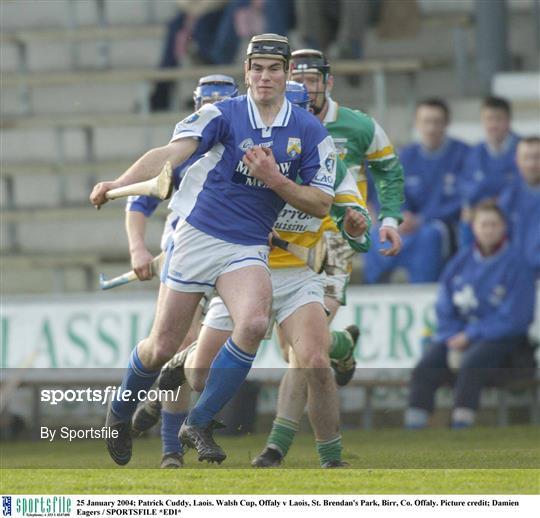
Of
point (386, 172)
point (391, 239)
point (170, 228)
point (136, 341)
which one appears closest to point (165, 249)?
point (170, 228)

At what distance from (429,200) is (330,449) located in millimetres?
4535

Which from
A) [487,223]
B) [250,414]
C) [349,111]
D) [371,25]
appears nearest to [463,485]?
[349,111]

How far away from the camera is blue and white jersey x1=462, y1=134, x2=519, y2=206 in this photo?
12.1 meters

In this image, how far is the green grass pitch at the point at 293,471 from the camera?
698 cm

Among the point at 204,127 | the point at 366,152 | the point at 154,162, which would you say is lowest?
the point at 366,152

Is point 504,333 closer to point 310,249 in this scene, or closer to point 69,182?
point 310,249

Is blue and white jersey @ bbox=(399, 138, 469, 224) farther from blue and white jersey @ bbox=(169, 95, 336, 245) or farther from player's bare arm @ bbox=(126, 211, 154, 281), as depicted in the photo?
blue and white jersey @ bbox=(169, 95, 336, 245)

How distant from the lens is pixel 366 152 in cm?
905

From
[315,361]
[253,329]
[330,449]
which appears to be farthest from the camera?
[330,449]

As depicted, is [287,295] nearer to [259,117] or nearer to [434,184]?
[259,117]

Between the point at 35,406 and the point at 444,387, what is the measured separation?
2.87m

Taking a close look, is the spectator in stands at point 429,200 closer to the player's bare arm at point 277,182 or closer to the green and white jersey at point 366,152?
the green and white jersey at point 366,152

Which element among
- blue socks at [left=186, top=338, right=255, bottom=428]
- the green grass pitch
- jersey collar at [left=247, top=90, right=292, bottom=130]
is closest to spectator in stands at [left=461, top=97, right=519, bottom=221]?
the green grass pitch
